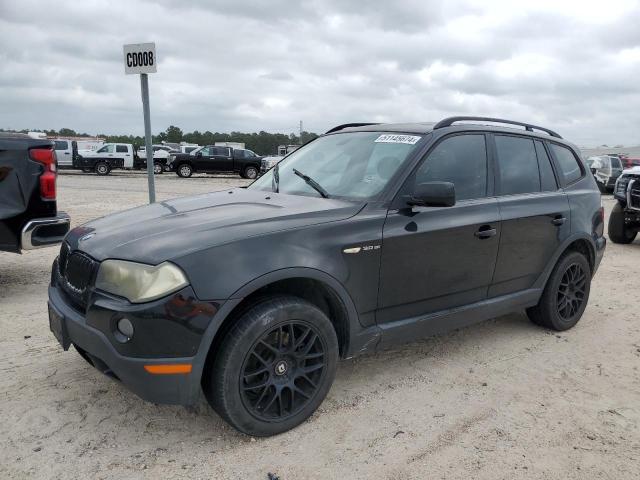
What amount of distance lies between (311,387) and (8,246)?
3397 millimetres

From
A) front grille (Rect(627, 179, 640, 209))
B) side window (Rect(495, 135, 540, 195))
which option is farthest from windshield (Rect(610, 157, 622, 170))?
side window (Rect(495, 135, 540, 195))

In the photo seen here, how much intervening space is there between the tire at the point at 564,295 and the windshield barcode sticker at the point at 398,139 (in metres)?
1.79

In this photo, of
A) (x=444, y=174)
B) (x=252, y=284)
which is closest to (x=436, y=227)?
(x=444, y=174)

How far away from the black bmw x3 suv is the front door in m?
0.01

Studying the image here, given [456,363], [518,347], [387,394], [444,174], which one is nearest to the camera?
[387,394]

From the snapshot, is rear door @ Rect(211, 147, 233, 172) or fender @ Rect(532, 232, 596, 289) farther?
rear door @ Rect(211, 147, 233, 172)

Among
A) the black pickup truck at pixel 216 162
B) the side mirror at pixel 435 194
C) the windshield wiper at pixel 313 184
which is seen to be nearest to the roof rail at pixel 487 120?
the side mirror at pixel 435 194

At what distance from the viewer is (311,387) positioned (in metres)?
2.95

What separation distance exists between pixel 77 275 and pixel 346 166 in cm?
181

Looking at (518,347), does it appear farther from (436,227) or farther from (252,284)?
(252,284)

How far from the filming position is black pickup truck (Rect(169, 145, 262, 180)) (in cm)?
2655

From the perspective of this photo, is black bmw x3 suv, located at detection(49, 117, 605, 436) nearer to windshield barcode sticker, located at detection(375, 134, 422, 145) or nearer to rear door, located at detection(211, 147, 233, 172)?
windshield barcode sticker, located at detection(375, 134, 422, 145)

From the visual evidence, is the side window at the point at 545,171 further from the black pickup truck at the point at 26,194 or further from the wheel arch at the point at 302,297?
the black pickup truck at the point at 26,194

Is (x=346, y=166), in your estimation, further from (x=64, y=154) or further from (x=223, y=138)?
(x=223, y=138)
